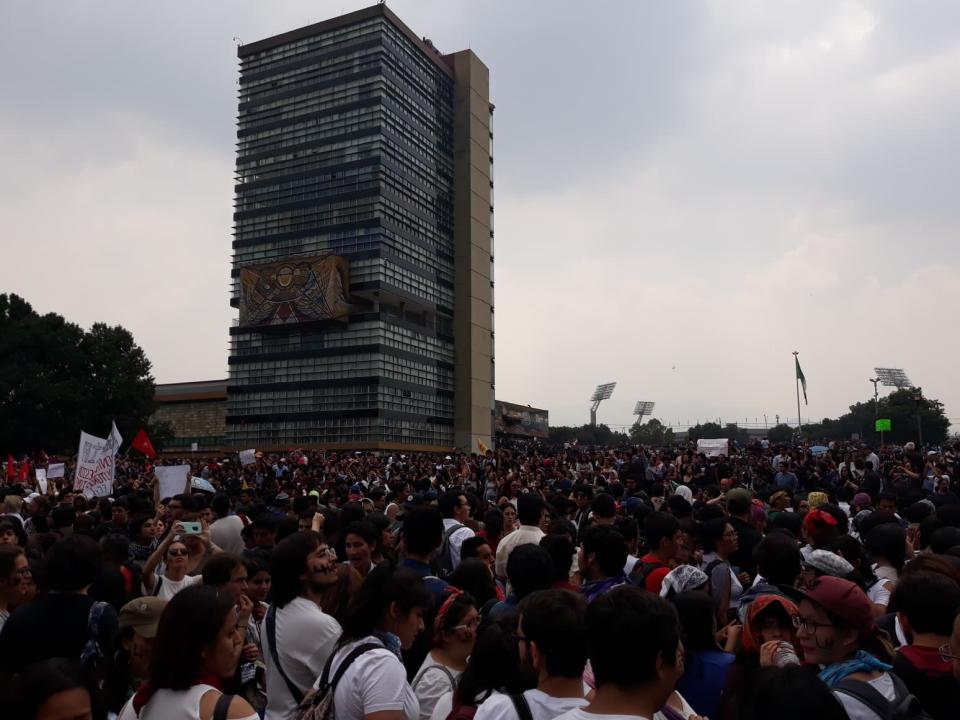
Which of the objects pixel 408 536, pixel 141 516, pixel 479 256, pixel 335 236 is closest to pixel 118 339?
pixel 335 236

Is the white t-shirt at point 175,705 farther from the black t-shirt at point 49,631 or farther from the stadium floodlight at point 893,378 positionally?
the stadium floodlight at point 893,378

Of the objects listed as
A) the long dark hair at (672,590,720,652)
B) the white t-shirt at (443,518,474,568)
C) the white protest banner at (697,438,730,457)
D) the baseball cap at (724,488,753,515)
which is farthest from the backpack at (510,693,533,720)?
the white protest banner at (697,438,730,457)

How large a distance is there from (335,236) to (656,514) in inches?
3285

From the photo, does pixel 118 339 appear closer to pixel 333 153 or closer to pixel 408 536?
pixel 333 153

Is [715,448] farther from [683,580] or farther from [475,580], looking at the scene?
[475,580]

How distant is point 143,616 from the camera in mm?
3748

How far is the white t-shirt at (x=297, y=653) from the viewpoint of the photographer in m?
3.89

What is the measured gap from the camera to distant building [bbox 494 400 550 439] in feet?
398

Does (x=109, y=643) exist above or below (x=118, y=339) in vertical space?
below

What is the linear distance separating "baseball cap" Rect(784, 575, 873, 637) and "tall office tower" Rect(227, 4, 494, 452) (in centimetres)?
7767

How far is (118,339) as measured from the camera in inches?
2325

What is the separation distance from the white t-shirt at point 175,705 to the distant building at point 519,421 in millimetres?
115297

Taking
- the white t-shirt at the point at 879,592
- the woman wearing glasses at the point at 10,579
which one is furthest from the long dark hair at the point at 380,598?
the white t-shirt at the point at 879,592

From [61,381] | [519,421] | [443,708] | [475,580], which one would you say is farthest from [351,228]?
[443,708]
